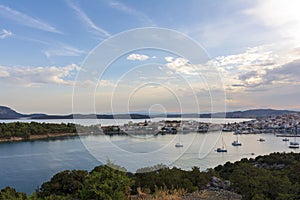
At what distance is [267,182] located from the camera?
4.70 meters

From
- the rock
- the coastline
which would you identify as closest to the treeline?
the coastline

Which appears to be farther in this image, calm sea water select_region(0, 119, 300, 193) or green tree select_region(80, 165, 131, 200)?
calm sea water select_region(0, 119, 300, 193)

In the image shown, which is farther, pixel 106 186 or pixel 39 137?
pixel 39 137

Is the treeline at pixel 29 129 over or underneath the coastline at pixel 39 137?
over

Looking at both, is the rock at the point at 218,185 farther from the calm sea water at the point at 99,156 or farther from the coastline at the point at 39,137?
the coastline at the point at 39,137

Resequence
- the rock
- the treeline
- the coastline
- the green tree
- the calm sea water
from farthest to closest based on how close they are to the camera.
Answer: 1. the treeline
2. the coastline
3. the calm sea water
4. the rock
5. the green tree

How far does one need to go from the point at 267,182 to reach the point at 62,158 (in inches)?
1004

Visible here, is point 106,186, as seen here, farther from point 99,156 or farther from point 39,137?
point 39,137

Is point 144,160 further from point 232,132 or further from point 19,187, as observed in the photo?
point 232,132

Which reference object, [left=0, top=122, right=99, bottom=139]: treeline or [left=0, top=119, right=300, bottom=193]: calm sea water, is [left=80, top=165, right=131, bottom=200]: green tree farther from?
[left=0, top=122, right=99, bottom=139]: treeline

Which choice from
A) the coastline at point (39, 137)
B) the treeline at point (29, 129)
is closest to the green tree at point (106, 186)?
the treeline at point (29, 129)


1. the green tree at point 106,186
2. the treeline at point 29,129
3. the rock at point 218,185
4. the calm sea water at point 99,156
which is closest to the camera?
the green tree at point 106,186

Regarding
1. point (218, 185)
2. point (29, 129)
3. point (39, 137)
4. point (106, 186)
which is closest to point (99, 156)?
point (106, 186)

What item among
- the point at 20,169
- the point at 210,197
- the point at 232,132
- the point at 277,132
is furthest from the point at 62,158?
the point at 277,132
